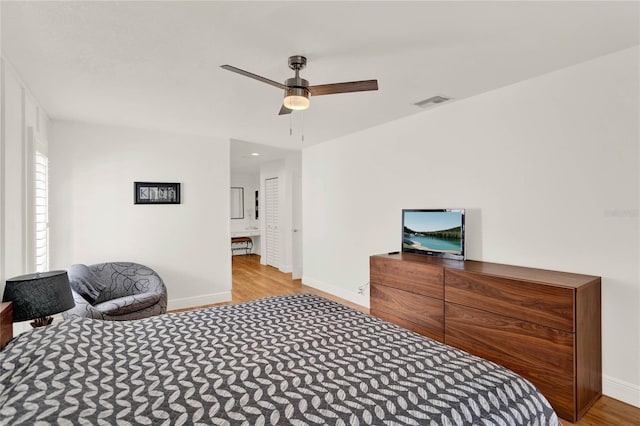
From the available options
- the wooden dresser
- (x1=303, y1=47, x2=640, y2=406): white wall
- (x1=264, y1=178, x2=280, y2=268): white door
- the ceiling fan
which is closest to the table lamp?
the ceiling fan

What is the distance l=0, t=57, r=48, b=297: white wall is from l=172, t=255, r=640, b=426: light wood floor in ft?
9.00

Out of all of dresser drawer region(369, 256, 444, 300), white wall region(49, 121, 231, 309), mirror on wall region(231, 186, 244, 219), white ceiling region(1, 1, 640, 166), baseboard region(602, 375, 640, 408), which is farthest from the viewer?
mirror on wall region(231, 186, 244, 219)

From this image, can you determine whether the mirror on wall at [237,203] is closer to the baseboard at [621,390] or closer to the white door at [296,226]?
the white door at [296,226]

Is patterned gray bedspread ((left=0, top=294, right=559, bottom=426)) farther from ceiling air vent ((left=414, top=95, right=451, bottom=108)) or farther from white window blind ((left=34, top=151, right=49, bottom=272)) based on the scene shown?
ceiling air vent ((left=414, top=95, right=451, bottom=108))

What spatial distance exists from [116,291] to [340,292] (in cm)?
295

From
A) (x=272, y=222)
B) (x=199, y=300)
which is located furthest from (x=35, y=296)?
(x=272, y=222)

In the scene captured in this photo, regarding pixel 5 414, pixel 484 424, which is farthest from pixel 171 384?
pixel 484 424

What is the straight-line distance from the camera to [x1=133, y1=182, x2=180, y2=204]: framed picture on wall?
4.28 m

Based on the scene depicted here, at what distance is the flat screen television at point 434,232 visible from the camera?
3.27 meters

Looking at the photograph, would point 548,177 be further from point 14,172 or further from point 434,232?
point 14,172

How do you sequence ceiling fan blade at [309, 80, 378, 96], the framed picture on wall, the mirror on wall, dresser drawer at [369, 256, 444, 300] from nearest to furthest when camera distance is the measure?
ceiling fan blade at [309, 80, 378, 96] < dresser drawer at [369, 256, 444, 300] < the framed picture on wall < the mirror on wall

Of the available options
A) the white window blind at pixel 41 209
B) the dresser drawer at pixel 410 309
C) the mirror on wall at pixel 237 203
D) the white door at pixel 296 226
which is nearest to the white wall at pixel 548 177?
the dresser drawer at pixel 410 309

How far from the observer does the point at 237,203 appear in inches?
375

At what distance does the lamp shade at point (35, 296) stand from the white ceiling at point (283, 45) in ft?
5.02
